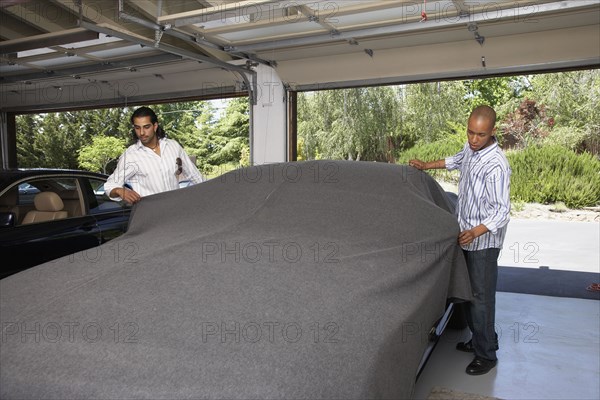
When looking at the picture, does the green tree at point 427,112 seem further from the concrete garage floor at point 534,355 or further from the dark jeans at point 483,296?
the dark jeans at point 483,296

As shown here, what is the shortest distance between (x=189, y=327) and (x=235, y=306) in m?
0.19

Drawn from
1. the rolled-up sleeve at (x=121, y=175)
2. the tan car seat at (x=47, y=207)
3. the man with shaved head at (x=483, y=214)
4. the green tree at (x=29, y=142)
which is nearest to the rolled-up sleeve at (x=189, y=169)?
the rolled-up sleeve at (x=121, y=175)

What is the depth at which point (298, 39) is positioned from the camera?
600 centimetres

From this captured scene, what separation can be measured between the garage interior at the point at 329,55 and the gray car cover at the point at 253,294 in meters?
1.04

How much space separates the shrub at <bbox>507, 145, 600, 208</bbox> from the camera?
389 inches

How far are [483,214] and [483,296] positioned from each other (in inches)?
19.7

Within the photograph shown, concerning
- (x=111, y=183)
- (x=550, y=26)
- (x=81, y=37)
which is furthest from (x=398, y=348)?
(x=81, y=37)

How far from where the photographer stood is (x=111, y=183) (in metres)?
3.31

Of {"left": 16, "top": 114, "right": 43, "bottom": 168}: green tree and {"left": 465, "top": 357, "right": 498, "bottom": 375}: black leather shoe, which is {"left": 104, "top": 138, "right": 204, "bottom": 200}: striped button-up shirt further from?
{"left": 16, "top": 114, "right": 43, "bottom": 168}: green tree

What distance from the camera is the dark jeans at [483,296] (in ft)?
9.93

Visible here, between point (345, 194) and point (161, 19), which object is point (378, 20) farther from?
point (345, 194)

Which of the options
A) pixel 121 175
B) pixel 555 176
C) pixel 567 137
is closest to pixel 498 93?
pixel 567 137

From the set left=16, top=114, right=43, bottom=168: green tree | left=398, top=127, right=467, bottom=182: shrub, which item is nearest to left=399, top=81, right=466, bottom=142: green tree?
left=398, top=127, right=467, bottom=182: shrub

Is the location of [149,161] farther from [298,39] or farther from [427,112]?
[427,112]
